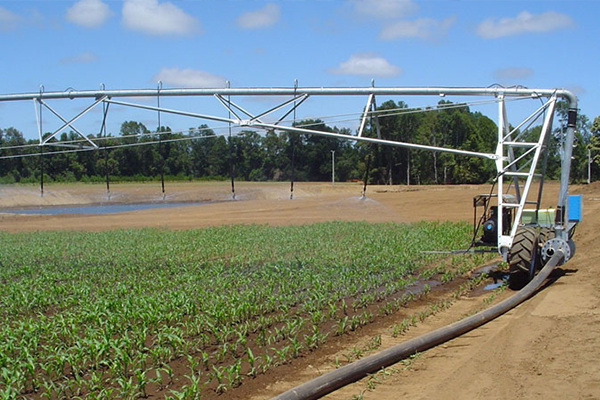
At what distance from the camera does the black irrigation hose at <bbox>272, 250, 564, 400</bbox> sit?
6.24m

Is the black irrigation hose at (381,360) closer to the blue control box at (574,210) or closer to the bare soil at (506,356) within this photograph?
the bare soil at (506,356)

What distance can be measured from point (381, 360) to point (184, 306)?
4.13 m

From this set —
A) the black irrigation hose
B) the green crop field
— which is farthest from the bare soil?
the green crop field

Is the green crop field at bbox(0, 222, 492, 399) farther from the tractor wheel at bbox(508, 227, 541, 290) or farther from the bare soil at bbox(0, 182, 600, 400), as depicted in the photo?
the tractor wheel at bbox(508, 227, 541, 290)

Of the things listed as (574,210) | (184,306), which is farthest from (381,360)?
(574,210)

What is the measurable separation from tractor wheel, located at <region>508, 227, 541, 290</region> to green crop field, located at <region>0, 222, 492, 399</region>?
6.72 ft

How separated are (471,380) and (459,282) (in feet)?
26.8

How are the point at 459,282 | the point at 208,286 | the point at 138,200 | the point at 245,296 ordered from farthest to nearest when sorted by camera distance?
the point at 138,200
the point at 459,282
the point at 208,286
the point at 245,296

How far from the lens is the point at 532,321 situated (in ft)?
29.0

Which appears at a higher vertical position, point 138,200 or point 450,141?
point 450,141

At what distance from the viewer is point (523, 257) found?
11844 mm

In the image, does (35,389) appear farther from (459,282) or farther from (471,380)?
(459,282)

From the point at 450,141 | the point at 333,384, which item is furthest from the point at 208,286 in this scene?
the point at 450,141

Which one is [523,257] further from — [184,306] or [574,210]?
[184,306]
